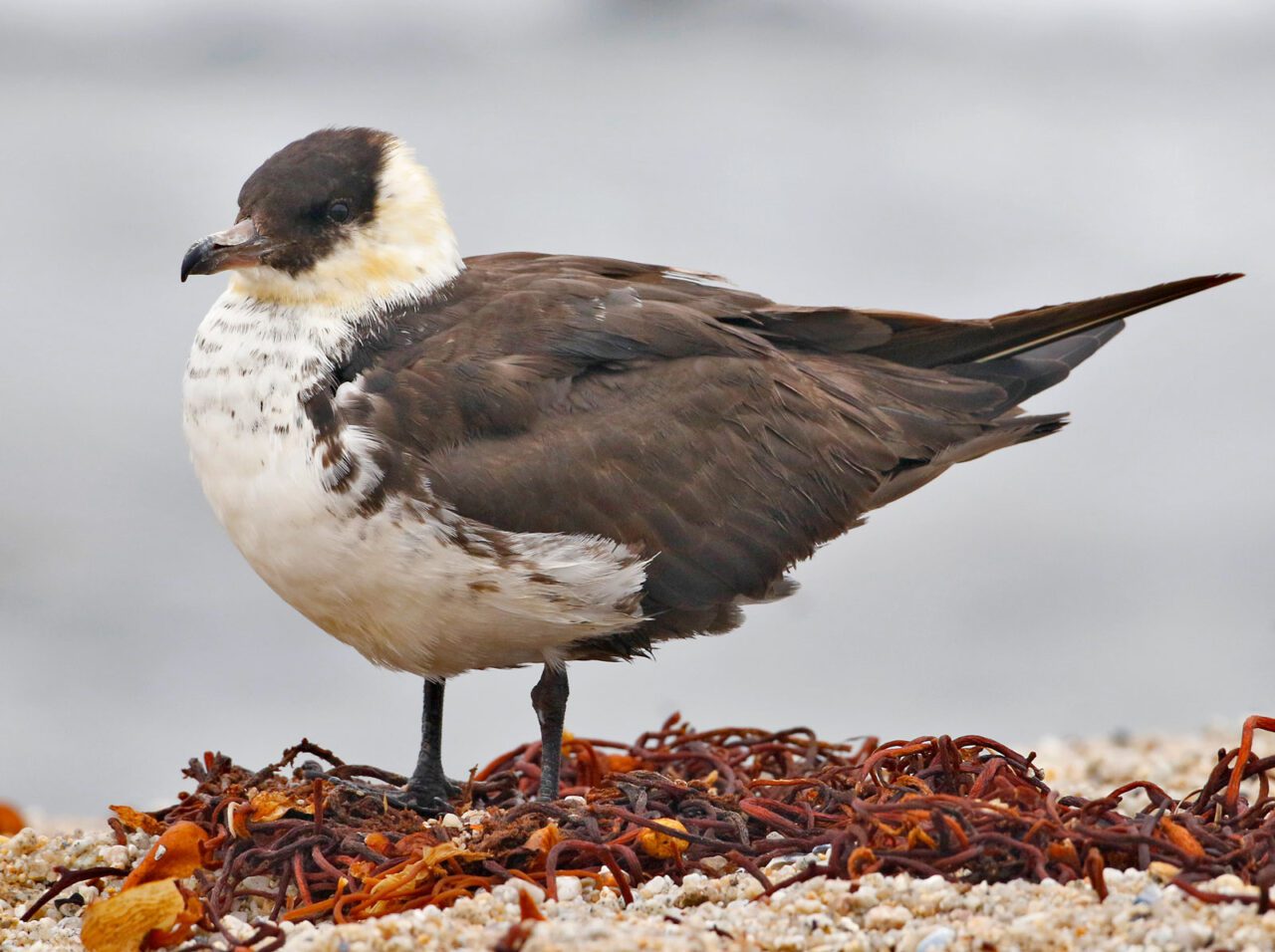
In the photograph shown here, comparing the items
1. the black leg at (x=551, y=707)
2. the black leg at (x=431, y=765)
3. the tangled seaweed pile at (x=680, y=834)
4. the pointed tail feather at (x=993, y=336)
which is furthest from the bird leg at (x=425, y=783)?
the pointed tail feather at (x=993, y=336)

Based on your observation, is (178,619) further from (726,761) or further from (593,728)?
(726,761)

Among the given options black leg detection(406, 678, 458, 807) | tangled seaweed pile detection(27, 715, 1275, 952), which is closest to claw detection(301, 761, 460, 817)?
black leg detection(406, 678, 458, 807)

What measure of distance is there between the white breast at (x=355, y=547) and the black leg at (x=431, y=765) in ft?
1.56

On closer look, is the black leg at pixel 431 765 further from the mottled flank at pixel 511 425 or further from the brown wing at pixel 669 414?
the brown wing at pixel 669 414

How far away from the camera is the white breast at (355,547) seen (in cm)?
545

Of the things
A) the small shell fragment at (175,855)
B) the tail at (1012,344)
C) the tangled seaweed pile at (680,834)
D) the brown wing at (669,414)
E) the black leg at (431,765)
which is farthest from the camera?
the tail at (1012,344)

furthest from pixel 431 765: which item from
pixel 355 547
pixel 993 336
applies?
pixel 993 336

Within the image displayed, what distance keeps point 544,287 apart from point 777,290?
33.3ft

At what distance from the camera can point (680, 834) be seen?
4777 millimetres

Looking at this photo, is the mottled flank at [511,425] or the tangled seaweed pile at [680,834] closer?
the tangled seaweed pile at [680,834]

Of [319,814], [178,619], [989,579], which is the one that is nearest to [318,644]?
[178,619]

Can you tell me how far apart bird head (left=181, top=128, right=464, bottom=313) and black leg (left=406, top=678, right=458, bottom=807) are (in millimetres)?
1551

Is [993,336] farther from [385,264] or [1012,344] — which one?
[385,264]

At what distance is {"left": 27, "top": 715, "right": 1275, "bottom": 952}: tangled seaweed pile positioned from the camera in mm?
4480
